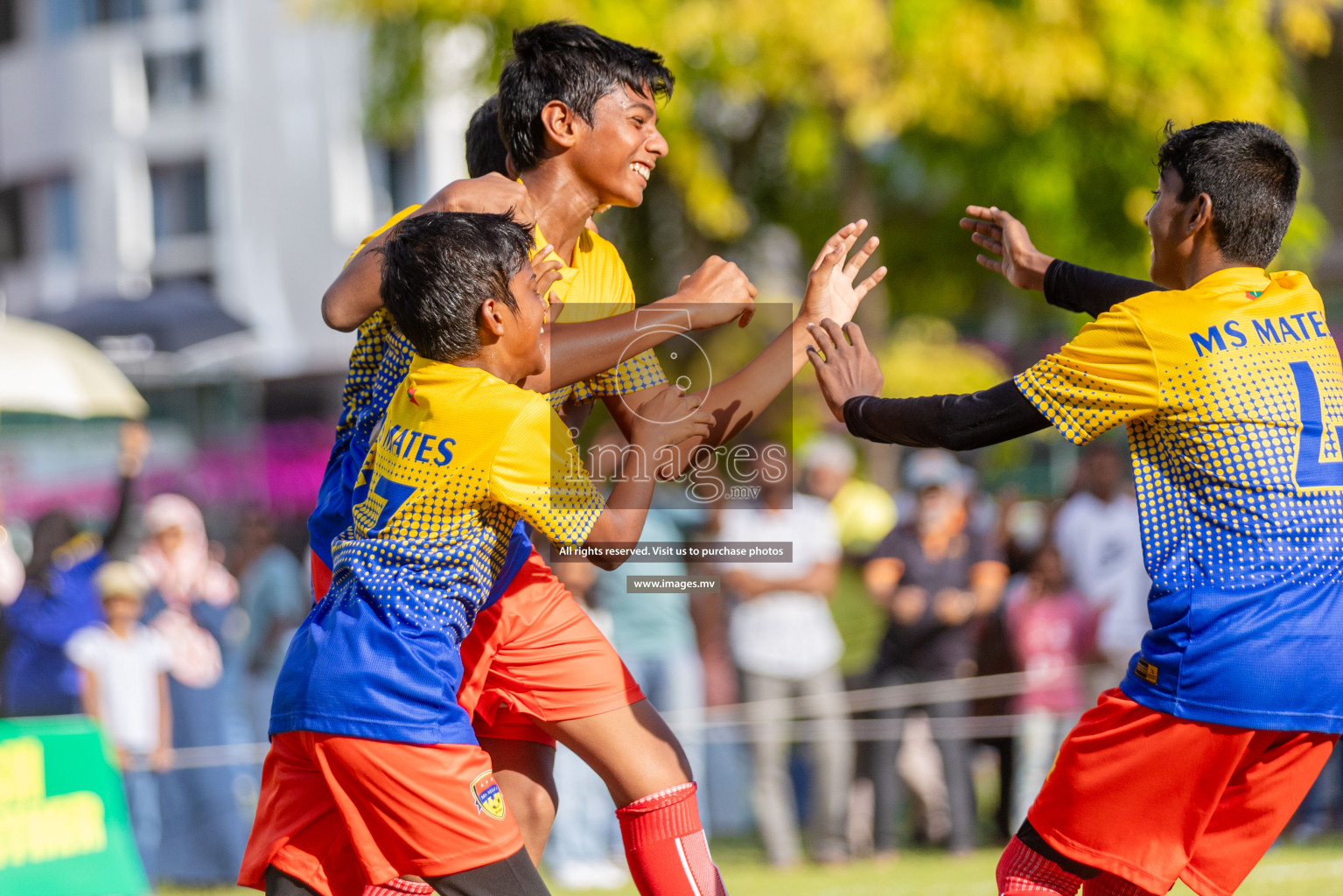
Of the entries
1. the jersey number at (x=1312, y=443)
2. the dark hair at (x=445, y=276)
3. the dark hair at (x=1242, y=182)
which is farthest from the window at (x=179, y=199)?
the jersey number at (x=1312, y=443)

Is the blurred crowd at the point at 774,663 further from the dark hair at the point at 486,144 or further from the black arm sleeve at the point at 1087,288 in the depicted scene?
the black arm sleeve at the point at 1087,288

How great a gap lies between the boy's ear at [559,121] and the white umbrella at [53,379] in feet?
20.8

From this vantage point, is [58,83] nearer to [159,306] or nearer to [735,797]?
[159,306]

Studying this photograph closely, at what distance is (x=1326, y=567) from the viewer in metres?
3.08

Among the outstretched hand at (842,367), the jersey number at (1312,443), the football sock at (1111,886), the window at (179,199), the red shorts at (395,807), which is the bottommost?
Answer: the football sock at (1111,886)

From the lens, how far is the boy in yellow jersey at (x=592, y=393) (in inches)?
138

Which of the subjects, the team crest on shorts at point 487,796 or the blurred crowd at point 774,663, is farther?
the blurred crowd at point 774,663

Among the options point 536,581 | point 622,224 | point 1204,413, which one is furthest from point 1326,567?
point 622,224

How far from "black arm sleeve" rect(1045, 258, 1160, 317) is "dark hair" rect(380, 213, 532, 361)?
144cm

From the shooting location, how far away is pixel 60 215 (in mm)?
26734

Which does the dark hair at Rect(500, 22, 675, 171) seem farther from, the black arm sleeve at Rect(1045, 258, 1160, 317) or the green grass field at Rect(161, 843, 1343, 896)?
the green grass field at Rect(161, 843, 1343, 896)

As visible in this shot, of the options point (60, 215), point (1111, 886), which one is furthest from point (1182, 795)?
point (60, 215)

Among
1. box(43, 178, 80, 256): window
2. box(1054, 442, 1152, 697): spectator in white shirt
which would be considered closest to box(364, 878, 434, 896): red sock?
box(1054, 442, 1152, 697): spectator in white shirt

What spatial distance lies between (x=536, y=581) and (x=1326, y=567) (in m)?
1.82
